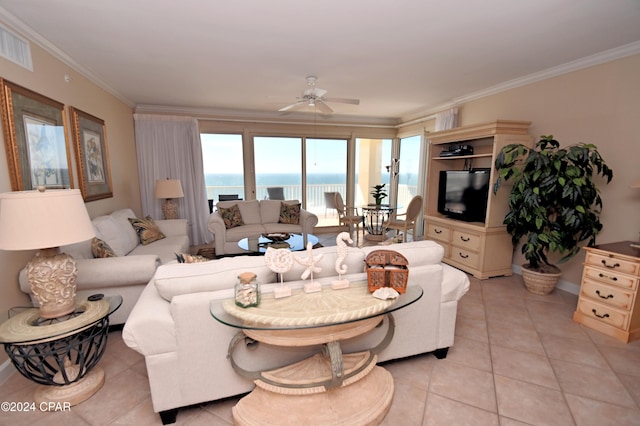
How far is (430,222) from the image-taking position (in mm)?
4410

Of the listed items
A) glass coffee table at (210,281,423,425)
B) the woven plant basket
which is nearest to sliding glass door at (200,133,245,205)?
glass coffee table at (210,281,423,425)

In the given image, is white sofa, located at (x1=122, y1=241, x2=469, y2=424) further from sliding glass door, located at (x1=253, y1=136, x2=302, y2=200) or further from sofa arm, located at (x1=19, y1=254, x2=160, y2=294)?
sliding glass door, located at (x1=253, y1=136, x2=302, y2=200)

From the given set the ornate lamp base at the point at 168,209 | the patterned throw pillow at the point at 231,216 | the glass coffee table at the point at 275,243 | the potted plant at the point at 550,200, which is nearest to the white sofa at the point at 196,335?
the glass coffee table at the point at 275,243

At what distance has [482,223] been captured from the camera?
3.69 m

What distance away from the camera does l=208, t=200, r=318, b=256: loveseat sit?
4289 mm

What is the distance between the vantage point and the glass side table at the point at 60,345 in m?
1.50

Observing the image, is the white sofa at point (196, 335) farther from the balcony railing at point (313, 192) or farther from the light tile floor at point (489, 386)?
the balcony railing at point (313, 192)

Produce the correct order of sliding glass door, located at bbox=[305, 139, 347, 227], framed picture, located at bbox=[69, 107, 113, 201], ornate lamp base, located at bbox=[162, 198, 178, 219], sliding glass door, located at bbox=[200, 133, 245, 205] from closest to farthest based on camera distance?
framed picture, located at bbox=[69, 107, 113, 201], ornate lamp base, located at bbox=[162, 198, 178, 219], sliding glass door, located at bbox=[200, 133, 245, 205], sliding glass door, located at bbox=[305, 139, 347, 227]

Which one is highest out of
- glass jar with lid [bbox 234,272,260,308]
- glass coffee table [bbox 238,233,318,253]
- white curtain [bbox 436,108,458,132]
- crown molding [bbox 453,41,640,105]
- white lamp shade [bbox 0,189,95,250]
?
crown molding [bbox 453,41,640,105]

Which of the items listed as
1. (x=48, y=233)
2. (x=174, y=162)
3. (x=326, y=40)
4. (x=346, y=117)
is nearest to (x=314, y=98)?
(x=326, y=40)

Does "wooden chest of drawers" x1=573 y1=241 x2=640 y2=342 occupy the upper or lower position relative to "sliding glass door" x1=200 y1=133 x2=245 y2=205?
lower

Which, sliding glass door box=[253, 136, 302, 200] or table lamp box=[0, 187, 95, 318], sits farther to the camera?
sliding glass door box=[253, 136, 302, 200]

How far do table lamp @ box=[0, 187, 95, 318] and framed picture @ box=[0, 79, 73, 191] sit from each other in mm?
911

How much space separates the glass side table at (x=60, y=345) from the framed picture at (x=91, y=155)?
5.61 feet
